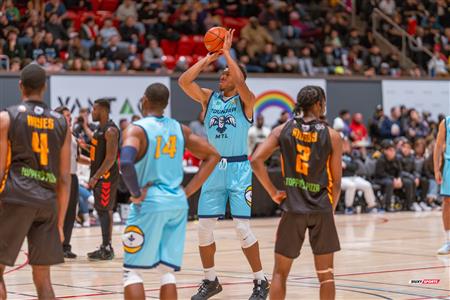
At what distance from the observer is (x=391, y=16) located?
99.5ft

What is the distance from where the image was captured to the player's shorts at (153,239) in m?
6.84

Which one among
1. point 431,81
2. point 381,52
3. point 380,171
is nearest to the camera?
point 380,171

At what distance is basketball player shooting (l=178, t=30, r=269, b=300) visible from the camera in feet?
30.7

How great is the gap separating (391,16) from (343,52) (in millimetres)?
3513

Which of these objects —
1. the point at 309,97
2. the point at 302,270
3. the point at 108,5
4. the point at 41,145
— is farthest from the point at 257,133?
the point at 41,145

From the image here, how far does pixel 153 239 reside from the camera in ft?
22.5

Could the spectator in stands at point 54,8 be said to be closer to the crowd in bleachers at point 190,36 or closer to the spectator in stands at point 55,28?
the crowd in bleachers at point 190,36

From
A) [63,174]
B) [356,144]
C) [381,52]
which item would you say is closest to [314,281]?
[63,174]

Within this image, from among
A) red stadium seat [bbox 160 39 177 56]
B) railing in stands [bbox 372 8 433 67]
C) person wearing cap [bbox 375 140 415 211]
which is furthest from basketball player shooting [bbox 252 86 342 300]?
railing in stands [bbox 372 8 433 67]

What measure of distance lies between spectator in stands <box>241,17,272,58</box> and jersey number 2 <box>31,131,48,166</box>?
19.4m

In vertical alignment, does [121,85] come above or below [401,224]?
above

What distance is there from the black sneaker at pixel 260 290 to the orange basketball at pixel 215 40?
2.42 metres

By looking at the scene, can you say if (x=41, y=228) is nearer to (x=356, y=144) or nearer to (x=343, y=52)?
(x=356, y=144)

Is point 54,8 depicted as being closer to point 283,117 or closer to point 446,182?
point 283,117
